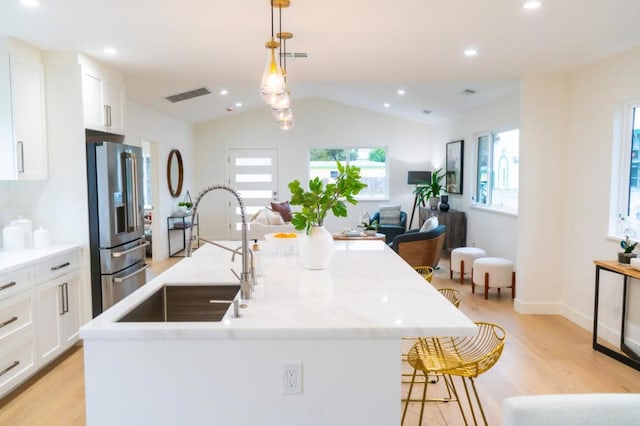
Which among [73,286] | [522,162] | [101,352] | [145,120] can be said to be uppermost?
[145,120]

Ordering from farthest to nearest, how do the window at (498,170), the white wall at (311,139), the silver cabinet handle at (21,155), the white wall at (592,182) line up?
the white wall at (311,139) → the window at (498,170) → the white wall at (592,182) → the silver cabinet handle at (21,155)

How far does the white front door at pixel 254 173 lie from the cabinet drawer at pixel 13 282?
22.7 feet

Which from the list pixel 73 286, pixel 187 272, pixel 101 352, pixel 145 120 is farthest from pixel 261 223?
pixel 101 352

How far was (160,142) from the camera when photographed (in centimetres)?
776

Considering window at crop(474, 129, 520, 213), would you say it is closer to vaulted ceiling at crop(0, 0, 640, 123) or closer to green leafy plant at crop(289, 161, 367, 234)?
vaulted ceiling at crop(0, 0, 640, 123)

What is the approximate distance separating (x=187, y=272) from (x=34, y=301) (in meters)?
1.46

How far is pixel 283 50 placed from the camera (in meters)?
3.76

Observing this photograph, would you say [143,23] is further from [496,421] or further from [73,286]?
[496,421]

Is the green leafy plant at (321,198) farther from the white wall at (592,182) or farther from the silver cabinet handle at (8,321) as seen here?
the white wall at (592,182)

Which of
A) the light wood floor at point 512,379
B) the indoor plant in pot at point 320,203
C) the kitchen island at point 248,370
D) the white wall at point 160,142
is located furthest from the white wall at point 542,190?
the white wall at point 160,142

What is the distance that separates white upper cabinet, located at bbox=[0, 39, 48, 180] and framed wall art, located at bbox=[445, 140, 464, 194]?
6.22 m

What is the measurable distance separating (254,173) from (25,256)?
692 cm

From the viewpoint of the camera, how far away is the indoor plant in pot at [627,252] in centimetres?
345

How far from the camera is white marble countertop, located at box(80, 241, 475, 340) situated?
1560 mm
